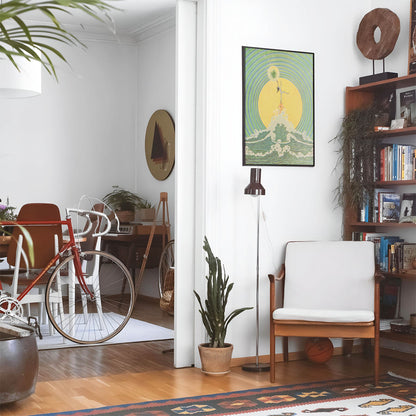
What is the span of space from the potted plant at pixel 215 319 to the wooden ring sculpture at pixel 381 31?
5.84 feet

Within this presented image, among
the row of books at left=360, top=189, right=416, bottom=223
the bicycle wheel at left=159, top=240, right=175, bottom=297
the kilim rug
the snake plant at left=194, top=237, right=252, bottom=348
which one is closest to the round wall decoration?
the bicycle wheel at left=159, top=240, right=175, bottom=297

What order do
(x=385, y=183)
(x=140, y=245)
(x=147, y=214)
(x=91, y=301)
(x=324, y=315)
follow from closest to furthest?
(x=324, y=315) → (x=385, y=183) → (x=91, y=301) → (x=140, y=245) → (x=147, y=214)

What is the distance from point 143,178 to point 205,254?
387 cm

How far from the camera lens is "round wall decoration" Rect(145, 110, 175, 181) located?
7.46m

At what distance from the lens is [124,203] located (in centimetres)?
790

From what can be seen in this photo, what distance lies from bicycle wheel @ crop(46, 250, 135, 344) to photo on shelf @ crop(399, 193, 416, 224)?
2041 mm

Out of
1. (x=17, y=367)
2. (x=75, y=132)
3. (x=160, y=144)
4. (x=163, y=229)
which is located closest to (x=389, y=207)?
(x=17, y=367)

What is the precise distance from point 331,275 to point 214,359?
92 centimetres

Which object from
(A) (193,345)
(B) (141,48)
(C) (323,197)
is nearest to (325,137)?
(C) (323,197)

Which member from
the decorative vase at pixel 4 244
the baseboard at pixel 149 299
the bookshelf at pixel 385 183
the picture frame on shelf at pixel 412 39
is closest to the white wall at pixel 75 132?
the baseboard at pixel 149 299

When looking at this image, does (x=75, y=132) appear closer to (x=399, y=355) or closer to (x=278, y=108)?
(x=278, y=108)

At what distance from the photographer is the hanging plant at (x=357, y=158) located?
4.76 metres

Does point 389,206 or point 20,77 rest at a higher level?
point 20,77

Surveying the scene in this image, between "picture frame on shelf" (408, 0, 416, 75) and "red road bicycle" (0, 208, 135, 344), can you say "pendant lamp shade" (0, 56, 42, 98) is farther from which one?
"picture frame on shelf" (408, 0, 416, 75)
